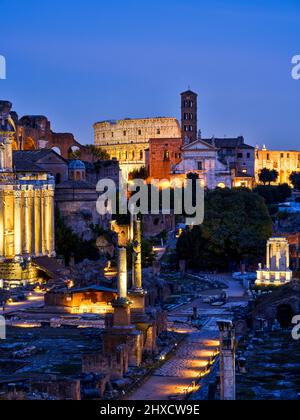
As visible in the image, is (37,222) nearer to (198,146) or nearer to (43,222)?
(43,222)

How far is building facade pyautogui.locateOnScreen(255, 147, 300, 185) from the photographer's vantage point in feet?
448

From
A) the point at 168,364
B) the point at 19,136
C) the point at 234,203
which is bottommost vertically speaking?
the point at 168,364

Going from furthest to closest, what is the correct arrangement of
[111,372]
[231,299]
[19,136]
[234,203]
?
[19,136] → [234,203] → [231,299] → [111,372]

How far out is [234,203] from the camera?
6525cm

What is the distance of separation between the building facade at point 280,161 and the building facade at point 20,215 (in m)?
76.3

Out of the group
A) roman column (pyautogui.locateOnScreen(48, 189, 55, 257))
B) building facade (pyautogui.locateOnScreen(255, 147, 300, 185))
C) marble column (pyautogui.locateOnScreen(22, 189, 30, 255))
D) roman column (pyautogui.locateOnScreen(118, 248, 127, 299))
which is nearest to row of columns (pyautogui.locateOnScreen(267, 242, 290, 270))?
roman column (pyautogui.locateOnScreen(48, 189, 55, 257))

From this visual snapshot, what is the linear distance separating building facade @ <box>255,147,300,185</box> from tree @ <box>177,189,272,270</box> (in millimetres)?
68680

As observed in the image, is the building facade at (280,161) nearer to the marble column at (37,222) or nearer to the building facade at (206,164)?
the building facade at (206,164)

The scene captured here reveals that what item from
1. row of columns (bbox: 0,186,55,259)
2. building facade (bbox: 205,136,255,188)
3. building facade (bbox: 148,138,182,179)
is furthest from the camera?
building facade (bbox: 205,136,255,188)

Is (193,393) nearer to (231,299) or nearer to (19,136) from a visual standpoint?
(231,299)

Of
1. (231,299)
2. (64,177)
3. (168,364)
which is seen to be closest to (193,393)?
(168,364)

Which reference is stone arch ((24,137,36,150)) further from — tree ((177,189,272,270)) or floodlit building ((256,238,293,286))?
floodlit building ((256,238,293,286))

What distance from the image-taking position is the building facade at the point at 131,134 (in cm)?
14462

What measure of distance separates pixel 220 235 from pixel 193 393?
35647mm
